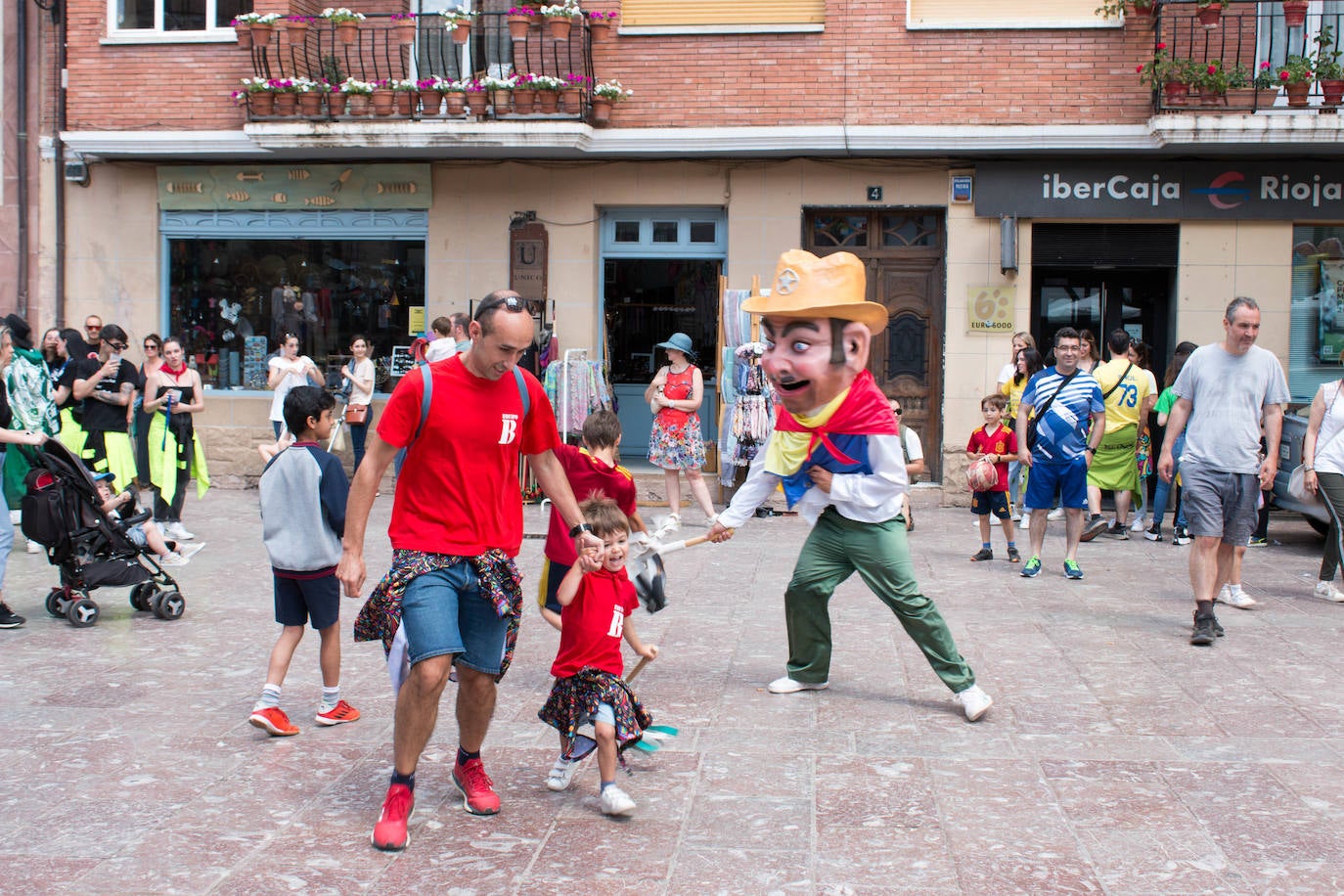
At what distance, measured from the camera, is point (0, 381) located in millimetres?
8250

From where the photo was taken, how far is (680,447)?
12.6 m

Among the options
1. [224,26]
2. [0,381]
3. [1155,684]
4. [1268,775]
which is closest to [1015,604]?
[1155,684]

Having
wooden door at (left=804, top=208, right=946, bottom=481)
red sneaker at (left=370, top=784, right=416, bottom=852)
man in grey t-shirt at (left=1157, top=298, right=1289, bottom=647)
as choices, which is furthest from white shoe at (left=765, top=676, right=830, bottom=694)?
wooden door at (left=804, top=208, right=946, bottom=481)

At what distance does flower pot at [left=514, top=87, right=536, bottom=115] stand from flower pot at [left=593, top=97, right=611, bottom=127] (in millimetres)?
655

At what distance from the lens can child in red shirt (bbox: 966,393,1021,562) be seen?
34.8 ft

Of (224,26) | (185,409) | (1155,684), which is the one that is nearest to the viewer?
(1155,684)

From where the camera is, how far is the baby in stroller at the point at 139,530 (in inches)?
337

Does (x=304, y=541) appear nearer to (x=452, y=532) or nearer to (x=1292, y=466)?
(x=452, y=532)

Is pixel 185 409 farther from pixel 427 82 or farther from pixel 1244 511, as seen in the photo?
pixel 1244 511

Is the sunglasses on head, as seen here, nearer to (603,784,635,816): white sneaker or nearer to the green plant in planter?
(603,784,635,816): white sneaker

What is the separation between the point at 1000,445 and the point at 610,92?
597 centimetres

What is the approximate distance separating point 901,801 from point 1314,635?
13.9ft

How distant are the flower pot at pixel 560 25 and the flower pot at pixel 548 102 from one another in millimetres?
617

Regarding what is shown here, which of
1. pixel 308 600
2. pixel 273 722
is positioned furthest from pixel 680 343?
pixel 273 722
